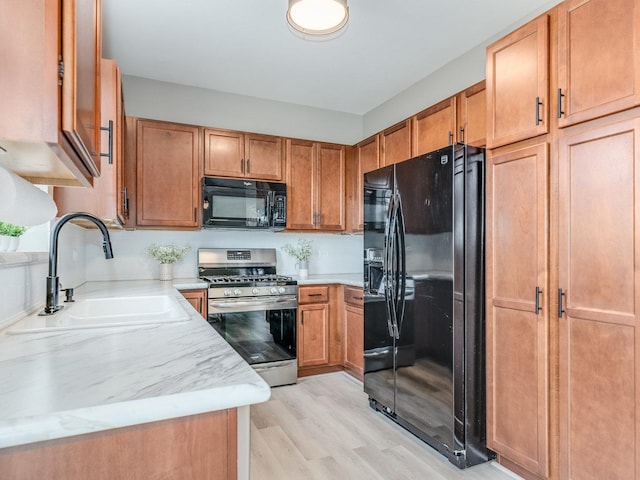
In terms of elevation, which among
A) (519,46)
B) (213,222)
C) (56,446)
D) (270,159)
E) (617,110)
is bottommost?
(56,446)

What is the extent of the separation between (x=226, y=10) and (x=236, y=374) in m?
2.47

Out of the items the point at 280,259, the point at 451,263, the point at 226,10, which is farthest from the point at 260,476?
the point at 226,10

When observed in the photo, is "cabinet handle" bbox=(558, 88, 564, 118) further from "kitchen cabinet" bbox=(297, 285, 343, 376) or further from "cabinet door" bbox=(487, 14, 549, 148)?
"kitchen cabinet" bbox=(297, 285, 343, 376)

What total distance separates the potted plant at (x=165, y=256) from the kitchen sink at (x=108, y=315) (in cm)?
120

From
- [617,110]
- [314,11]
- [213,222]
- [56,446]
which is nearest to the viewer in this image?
[56,446]

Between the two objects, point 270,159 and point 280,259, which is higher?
point 270,159

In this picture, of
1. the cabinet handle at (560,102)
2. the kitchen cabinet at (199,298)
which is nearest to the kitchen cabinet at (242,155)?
the kitchen cabinet at (199,298)

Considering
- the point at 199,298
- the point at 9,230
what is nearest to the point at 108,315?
the point at 9,230

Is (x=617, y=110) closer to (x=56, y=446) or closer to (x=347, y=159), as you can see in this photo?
(x=56, y=446)

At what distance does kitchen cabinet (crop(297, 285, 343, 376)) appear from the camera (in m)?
3.53

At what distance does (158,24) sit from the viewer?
105 inches

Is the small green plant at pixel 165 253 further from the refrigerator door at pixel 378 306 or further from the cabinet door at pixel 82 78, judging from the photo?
the cabinet door at pixel 82 78

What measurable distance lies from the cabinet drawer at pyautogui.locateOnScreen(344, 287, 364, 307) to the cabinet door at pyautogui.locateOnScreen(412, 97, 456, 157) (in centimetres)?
125

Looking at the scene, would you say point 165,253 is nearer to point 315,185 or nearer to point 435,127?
point 315,185
